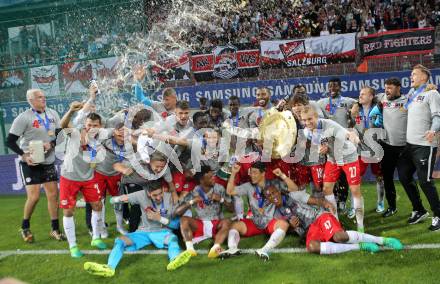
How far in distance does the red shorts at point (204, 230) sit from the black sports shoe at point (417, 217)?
260 centimetres

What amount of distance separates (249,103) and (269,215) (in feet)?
30.1

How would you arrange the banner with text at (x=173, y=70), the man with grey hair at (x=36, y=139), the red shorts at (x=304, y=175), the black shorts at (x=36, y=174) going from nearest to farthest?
the red shorts at (x=304, y=175) → the man with grey hair at (x=36, y=139) → the black shorts at (x=36, y=174) → the banner with text at (x=173, y=70)

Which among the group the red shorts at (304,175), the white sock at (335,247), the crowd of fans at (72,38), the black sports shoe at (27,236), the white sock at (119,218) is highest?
the crowd of fans at (72,38)

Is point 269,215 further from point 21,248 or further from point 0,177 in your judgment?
point 0,177

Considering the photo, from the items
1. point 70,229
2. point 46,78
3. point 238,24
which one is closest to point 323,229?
point 70,229

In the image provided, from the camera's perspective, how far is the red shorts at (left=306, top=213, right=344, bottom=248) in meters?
5.43

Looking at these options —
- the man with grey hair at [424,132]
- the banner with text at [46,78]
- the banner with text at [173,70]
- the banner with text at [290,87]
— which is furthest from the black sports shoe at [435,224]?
the banner with text at [173,70]

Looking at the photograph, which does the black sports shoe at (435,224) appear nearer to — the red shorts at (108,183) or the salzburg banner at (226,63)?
the red shorts at (108,183)

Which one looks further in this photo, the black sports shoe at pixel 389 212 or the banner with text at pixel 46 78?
the banner with text at pixel 46 78

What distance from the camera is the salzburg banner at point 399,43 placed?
48.3ft

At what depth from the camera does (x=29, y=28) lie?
13.8m

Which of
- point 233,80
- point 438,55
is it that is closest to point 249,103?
point 233,80

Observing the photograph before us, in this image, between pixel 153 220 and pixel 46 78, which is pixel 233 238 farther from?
pixel 46 78

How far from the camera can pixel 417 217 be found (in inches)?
244
